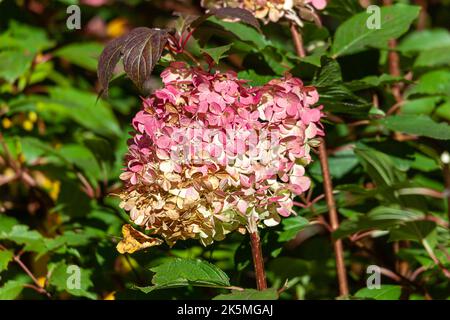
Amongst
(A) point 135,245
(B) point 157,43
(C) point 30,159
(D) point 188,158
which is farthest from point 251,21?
(C) point 30,159

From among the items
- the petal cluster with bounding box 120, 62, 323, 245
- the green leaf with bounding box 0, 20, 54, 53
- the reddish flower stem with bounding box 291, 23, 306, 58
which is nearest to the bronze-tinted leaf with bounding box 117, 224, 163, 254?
the petal cluster with bounding box 120, 62, 323, 245

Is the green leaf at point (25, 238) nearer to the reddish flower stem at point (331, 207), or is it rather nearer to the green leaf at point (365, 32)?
the reddish flower stem at point (331, 207)

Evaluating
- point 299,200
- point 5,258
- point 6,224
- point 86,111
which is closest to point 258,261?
point 299,200

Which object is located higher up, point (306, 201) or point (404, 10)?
point (404, 10)
